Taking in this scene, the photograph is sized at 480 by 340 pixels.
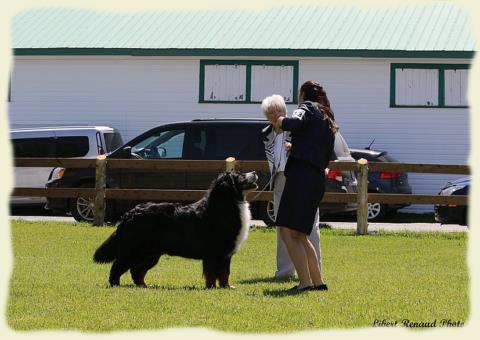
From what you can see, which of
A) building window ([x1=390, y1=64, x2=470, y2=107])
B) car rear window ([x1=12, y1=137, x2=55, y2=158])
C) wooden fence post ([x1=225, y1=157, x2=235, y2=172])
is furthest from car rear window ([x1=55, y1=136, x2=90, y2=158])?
building window ([x1=390, y1=64, x2=470, y2=107])

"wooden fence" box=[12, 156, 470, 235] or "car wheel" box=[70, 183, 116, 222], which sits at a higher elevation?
"wooden fence" box=[12, 156, 470, 235]

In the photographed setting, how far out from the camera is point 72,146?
21.3 m

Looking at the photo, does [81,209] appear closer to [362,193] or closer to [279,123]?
[362,193]

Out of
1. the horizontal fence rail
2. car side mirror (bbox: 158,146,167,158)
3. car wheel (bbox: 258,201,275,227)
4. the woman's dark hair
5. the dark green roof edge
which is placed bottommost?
car wheel (bbox: 258,201,275,227)

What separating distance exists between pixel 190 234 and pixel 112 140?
42.0 ft

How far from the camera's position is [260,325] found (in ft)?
24.7

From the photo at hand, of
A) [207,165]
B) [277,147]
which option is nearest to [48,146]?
[207,165]

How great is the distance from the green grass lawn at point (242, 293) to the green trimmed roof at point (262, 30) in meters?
10.6

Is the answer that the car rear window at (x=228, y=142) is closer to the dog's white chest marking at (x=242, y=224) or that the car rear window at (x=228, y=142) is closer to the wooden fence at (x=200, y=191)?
the wooden fence at (x=200, y=191)

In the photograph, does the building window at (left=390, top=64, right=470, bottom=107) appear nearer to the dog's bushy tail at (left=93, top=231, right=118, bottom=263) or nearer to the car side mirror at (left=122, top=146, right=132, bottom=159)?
the car side mirror at (left=122, top=146, right=132, bottom=159)

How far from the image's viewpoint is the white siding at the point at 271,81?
25.1 m

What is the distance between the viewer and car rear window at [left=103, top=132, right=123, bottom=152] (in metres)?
22.1

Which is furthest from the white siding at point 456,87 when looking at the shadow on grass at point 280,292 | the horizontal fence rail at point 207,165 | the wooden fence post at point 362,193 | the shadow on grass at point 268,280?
the shadow on grass at point 280,292

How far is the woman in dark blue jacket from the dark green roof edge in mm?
15028
